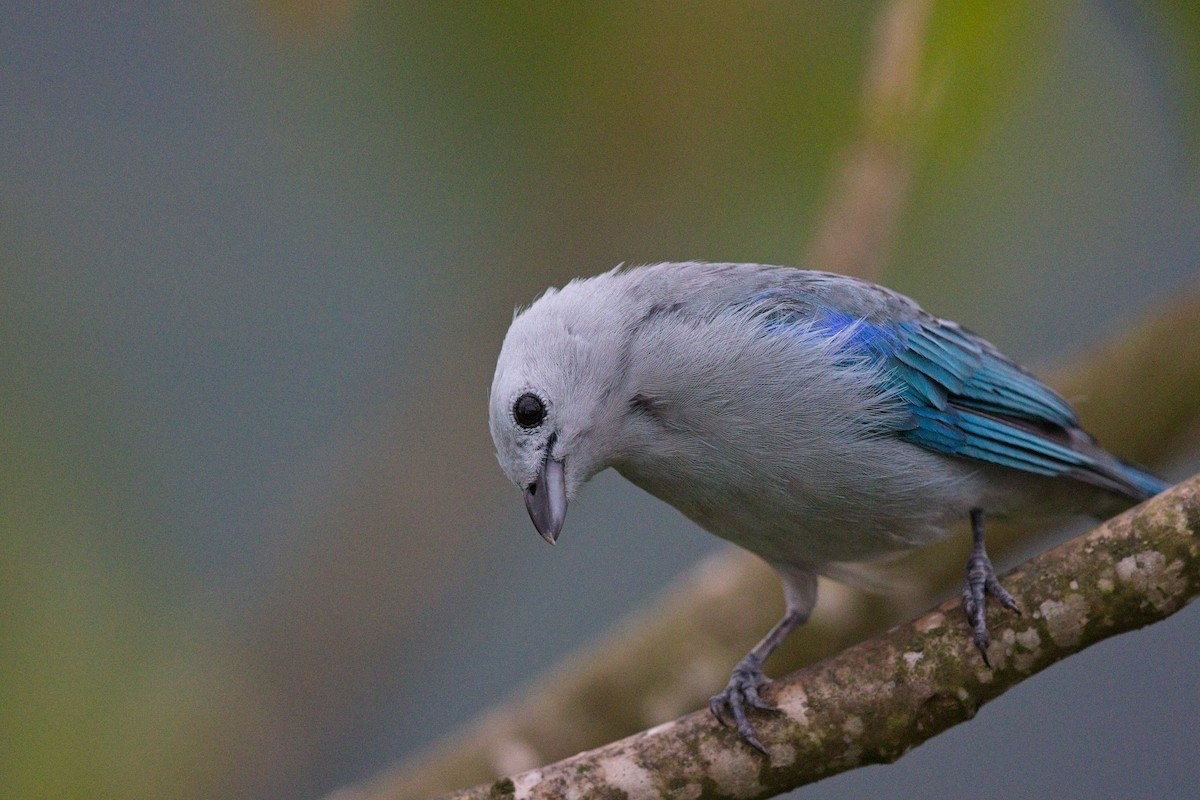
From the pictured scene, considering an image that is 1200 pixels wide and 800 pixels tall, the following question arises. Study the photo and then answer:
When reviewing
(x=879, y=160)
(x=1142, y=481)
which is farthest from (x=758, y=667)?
(x=879, y=160)

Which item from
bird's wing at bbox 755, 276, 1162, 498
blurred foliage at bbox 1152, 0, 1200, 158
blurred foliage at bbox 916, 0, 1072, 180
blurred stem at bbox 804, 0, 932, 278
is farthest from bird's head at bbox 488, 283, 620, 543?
blurred foliage at bbox 1152, 0, 1200, 158

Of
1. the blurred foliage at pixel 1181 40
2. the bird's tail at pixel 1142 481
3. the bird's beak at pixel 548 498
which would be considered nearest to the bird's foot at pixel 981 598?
the bird's tail at pixel 1142 481

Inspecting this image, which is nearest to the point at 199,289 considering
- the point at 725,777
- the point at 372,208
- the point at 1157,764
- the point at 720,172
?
the point at 372,208

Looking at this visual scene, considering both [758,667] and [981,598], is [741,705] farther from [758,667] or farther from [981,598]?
[981,598]

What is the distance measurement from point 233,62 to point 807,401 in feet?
10.0

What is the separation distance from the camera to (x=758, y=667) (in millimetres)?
4008

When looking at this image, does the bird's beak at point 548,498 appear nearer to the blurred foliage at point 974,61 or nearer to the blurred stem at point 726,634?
the blurred foliage at point 974,61

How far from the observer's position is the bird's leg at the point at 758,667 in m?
3.40

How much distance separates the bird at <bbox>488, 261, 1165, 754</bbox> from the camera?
12.2ft

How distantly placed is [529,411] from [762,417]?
0.68 metres

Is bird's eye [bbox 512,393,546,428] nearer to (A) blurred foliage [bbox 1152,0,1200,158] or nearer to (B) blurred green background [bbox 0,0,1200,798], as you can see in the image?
(B) blurred green background [bbox 0,0,1200,798]

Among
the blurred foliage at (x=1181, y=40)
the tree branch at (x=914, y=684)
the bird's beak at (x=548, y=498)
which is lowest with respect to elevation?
the tree branch at (x=914, y=684)

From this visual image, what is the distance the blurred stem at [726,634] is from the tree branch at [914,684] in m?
1.69

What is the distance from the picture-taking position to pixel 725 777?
328cm
